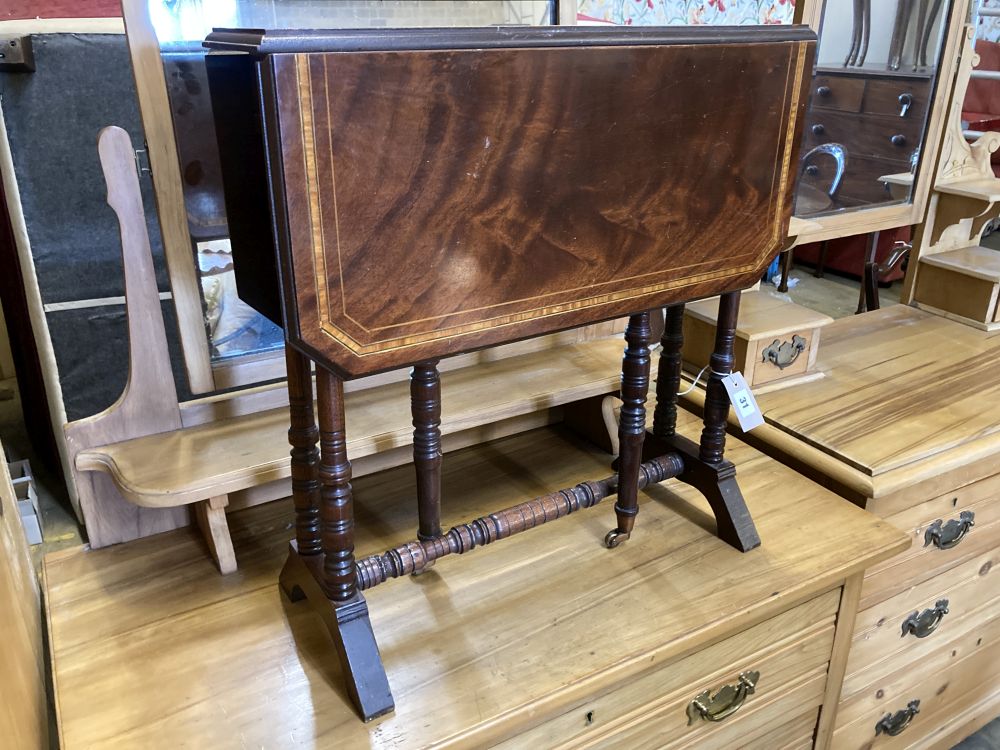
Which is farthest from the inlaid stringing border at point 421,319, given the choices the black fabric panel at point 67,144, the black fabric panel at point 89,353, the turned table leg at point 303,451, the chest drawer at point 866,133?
the black fabric panel at point 89,353

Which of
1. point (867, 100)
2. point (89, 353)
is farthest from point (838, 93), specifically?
point (89, 353)

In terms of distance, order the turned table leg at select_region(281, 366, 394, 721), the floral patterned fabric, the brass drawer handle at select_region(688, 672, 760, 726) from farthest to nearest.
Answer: the floral patterned fabric, the brass drawer handle at select_region(688, 672, 760, 726), the turned table leg at select_region(281, 366, 394, 721)

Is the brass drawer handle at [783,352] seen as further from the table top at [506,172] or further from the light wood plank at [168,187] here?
the light wood plank at [168,187]

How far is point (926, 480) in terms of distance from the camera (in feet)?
4.09

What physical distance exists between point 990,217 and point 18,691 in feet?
6.47

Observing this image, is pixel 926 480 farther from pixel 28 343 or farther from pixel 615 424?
pixel 28 343

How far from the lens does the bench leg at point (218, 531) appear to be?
0.99 metres

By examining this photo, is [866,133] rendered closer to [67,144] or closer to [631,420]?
[631,420]

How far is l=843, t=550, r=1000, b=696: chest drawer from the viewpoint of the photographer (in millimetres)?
1297

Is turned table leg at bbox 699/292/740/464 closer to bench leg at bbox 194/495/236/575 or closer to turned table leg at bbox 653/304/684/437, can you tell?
turned table leg at bbox 653/304/684/437

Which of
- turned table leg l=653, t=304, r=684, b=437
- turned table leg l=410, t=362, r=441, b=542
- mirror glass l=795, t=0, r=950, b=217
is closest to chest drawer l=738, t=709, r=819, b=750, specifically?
turned table leg l=653, t=304, r=684, b=437

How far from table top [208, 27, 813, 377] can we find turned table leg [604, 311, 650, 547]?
8 cm

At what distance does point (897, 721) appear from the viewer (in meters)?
1.45

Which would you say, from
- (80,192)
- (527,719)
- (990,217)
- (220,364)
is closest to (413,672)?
(527,719)
